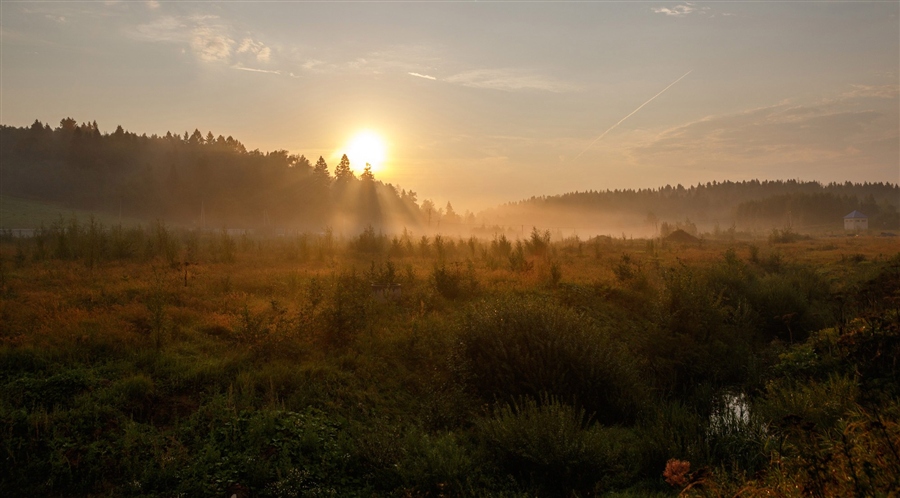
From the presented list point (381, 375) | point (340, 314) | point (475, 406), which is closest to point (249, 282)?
point (340, 314)

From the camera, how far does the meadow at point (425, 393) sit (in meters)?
6.33

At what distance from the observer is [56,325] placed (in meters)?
9.89

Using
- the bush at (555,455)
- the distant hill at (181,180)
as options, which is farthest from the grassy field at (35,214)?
the bush at (555,455)

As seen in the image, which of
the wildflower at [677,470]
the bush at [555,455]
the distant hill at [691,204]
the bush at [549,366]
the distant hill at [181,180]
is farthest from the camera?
the distant hill at [691,204]

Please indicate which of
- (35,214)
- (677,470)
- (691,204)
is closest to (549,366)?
(677,470)

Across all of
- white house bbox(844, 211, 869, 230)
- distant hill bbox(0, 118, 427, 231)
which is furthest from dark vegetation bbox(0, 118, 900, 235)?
white house bbox(844, 211, 869, 230)

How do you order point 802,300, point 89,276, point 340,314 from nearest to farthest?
point 340,314 → point 89,276 → point 802,300

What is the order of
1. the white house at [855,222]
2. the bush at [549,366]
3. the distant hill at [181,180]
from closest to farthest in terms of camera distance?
the bush at [549,366] → the distant hill at [181,180] → the white house at [855,222]

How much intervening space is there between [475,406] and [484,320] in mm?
1857

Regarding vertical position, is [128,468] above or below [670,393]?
above

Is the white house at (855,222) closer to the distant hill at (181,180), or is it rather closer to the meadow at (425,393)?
the distant hill at (181,180)

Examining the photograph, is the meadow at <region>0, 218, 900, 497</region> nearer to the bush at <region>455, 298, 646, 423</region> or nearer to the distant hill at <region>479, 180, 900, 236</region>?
the bush at <region>455, 298, 646, 423</region>

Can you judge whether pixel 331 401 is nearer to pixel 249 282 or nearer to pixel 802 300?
pixel 249 282

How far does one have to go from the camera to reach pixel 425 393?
9.73 metres
